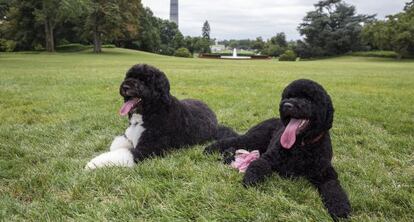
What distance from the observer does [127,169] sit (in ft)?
15.4

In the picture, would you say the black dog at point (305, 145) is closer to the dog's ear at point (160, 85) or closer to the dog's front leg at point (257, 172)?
the dog's front leg at point (257, 172)

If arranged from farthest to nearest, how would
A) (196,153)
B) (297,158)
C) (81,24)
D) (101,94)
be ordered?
(81,24) → (101,94) → (196,153) → (297,158)

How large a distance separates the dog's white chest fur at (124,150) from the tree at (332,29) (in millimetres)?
67765

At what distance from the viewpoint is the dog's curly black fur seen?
5.16m

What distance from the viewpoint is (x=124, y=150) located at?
517cm

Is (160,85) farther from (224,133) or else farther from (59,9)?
(59,9)

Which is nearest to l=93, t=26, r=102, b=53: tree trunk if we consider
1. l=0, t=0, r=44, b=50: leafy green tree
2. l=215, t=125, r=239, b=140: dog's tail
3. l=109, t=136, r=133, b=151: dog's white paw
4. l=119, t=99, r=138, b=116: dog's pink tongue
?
l=0, t=0, r=44, b=50: leafy green tree

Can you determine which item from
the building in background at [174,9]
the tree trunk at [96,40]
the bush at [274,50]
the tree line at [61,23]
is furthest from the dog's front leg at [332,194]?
the building in background at [174,9]

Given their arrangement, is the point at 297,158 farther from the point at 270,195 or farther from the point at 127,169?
the point at 127,169

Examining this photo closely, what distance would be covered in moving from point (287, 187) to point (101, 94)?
8.67 meters

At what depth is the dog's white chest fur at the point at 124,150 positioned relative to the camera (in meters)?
4.92

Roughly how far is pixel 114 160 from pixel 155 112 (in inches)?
33.2

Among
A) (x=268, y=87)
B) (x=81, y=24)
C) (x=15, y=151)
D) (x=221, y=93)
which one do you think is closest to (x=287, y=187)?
(x=15, y=151)

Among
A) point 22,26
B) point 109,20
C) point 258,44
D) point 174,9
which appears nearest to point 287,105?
point 109,20
